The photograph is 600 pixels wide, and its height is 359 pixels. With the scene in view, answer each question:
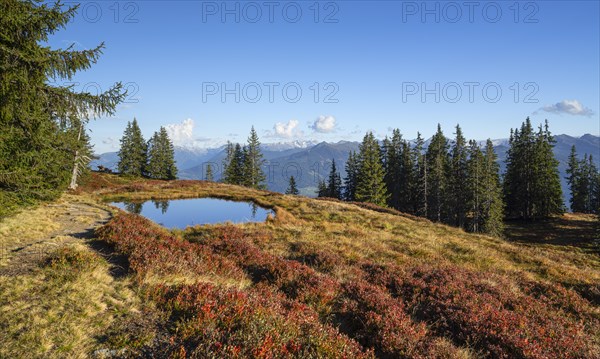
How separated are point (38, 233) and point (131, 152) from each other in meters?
61.1

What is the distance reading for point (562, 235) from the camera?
44000 mm

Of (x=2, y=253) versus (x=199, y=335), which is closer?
(x=199, y=335)

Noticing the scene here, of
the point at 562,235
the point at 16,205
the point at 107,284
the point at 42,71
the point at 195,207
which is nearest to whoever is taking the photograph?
the point at 107,284

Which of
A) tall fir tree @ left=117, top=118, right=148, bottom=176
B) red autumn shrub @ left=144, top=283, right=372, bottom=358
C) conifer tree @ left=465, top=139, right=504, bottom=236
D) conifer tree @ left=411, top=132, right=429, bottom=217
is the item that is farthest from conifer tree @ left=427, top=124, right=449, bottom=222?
tall fir tree @ left=117, top=118, right=148, bottom=176

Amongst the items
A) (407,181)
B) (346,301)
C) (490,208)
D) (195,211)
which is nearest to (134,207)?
(195,211)

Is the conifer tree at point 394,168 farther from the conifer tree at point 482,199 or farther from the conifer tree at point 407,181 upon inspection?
the conifer tree at point 482,199

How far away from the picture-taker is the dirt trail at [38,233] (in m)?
8.50

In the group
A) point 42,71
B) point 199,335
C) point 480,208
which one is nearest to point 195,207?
point 42,71

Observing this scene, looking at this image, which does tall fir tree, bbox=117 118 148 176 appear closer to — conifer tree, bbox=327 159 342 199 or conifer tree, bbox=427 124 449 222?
conifer tree, bbox=327 159 342 199

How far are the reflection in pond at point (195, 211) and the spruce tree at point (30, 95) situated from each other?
10052 mm

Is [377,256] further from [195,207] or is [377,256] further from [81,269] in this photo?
[195,207]

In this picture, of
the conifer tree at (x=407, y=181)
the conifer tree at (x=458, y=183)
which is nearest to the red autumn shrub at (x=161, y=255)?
the conifer tree at (x=458, y=183)

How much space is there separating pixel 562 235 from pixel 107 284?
57.1m

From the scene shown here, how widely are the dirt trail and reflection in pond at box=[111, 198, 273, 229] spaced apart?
4.22 m
